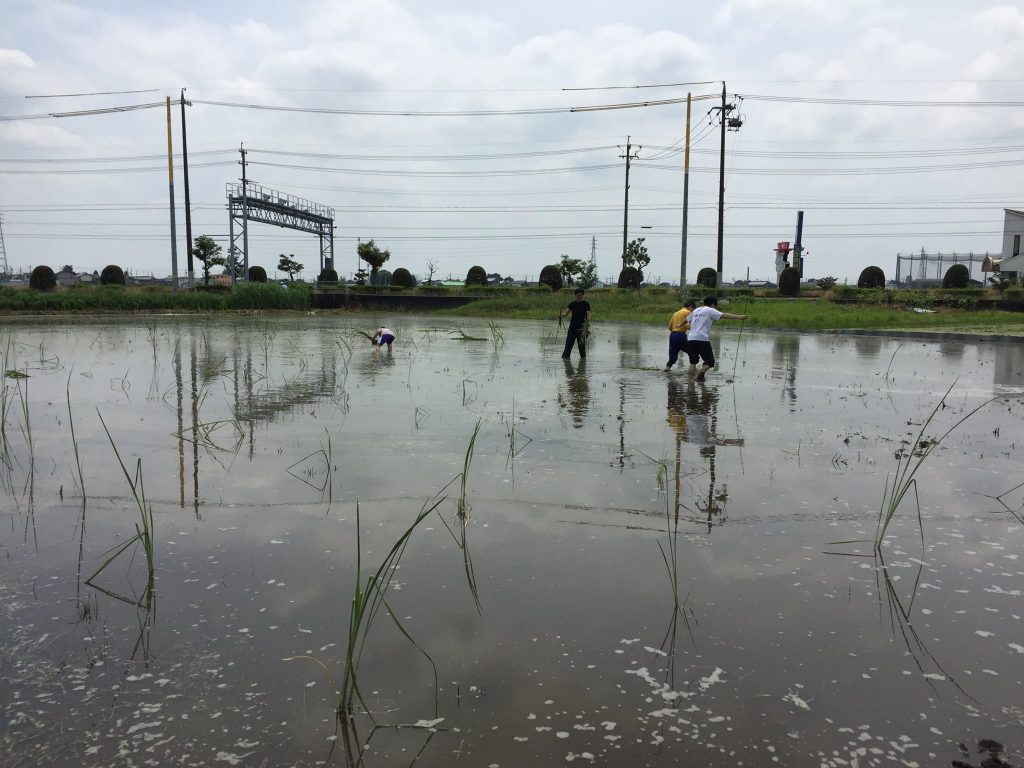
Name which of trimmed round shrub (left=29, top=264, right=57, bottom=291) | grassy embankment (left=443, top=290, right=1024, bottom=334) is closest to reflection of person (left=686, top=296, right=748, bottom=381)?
grassy embankment (left=443, top=290, right=1024, bottom=334)

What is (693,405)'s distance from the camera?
9.19 meters

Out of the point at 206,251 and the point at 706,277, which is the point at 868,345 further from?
the point at 206,251

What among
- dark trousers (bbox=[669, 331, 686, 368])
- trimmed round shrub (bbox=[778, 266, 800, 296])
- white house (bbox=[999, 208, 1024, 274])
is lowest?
dark trousers (bbox=[669, 331, 686, 368])

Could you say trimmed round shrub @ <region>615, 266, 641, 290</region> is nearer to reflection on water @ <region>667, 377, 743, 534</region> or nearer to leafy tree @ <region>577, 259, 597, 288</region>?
leafy tree @ <region>577, 259, 597, 288</region>

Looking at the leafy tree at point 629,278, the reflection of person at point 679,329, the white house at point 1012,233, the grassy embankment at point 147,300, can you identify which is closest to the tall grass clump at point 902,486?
the reflection of person at point 679,329

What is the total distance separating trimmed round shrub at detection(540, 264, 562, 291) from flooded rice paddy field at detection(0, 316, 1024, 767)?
143ft

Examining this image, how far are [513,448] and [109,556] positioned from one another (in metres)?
3.29

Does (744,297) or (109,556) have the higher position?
(744,297)

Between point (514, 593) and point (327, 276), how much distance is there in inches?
2170

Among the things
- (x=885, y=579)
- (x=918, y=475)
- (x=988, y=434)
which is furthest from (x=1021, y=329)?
(x=885, y=579)

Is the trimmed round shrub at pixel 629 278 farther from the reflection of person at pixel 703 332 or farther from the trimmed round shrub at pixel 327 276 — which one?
the reflection of person at pixel 703 332

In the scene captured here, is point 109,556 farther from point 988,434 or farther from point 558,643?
point 988,434

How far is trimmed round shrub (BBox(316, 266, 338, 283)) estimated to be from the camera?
184 ft

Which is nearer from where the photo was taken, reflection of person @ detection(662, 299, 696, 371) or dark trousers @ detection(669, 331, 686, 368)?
reflection of person @ detection(662, 299, 696, 371)
